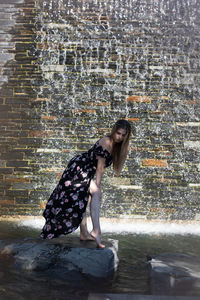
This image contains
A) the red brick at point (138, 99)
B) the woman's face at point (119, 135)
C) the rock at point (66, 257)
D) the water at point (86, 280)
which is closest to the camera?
the water at point (86, 280)

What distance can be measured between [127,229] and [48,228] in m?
2.48

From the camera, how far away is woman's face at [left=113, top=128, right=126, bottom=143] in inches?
135

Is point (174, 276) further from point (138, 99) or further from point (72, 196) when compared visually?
point (138, 99)

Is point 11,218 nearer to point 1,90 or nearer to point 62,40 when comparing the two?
point 1,90

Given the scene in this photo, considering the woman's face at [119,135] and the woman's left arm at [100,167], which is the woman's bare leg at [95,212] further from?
the woman's face at [119,135]

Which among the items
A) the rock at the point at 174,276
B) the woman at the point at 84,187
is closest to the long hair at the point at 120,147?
the woman at the point at 84,187

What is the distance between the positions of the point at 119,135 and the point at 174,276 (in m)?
1.42

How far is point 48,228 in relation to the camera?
3.62 meters

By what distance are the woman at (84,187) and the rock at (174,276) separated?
2.14 ft

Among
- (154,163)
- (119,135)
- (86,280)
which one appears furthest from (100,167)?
(154,163)

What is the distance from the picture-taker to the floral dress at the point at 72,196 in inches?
138

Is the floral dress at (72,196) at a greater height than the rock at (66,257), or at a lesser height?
greater

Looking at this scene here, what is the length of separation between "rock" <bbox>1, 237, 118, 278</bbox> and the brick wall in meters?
2.84

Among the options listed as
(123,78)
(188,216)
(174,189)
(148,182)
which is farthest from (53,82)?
(188,216)
